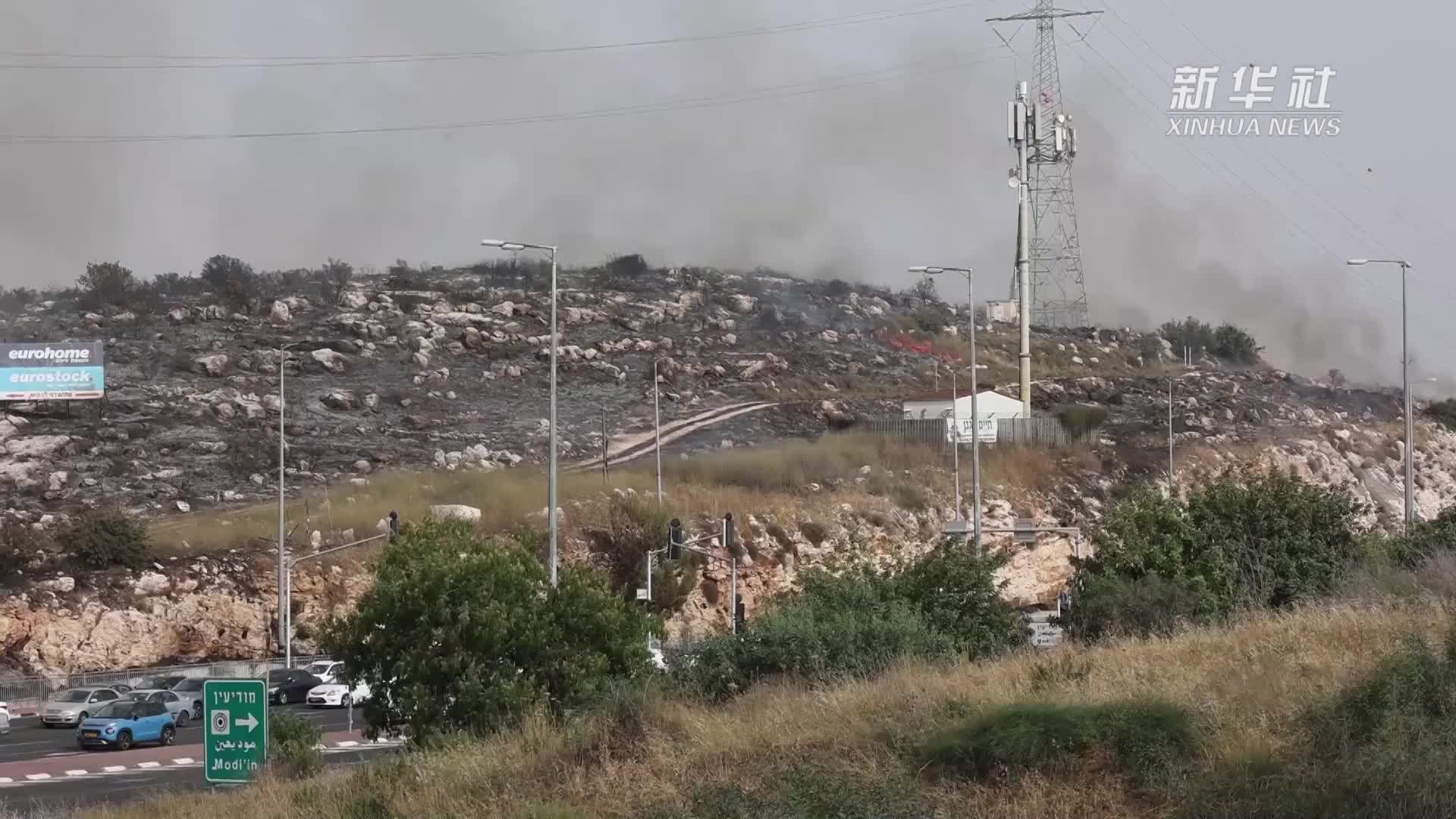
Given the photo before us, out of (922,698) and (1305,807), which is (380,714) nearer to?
(922,698)

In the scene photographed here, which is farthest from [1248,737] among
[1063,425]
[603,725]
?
[1063,425]

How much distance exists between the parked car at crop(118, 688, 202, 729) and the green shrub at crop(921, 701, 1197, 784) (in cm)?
3200

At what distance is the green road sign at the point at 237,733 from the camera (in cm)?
1719

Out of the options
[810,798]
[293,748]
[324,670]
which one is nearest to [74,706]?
[324,670]

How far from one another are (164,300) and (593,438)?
41.8m

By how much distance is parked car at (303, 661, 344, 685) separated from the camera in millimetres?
49250

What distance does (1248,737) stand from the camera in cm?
1421

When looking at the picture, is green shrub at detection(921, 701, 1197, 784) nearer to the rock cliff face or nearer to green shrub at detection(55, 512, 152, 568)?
the rock cliff face

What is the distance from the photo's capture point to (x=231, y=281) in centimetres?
11225

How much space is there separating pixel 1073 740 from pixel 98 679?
146 feet

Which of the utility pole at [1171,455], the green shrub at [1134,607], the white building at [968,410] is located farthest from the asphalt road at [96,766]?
the white building at [968,410]

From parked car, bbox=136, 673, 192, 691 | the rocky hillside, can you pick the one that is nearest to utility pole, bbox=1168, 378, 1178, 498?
the rocky hillside

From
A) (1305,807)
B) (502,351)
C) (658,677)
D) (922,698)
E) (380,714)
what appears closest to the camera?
(1305,807)

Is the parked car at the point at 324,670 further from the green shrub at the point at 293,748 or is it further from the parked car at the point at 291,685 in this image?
the green shrub at the point at 293,748
